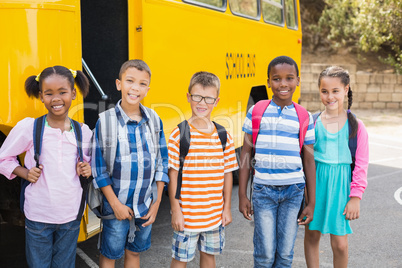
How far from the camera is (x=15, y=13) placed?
2.65 meters

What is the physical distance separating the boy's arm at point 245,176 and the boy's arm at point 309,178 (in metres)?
0.34

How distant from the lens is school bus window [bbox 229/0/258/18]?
512 cm

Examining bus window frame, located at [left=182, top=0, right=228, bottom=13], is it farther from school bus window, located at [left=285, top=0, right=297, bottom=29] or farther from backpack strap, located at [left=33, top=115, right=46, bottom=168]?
school bus window, located at [left=285, top=0, right=297, bottom=29]

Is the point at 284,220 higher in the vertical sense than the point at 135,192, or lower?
lower

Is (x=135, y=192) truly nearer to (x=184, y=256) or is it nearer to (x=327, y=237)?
(x=184, y=256)

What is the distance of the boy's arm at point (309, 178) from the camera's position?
9.30ft

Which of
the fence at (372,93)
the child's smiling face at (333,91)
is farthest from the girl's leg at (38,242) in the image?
the fence at (372,93)

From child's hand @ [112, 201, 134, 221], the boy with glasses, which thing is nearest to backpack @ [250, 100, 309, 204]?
the boy with glasses

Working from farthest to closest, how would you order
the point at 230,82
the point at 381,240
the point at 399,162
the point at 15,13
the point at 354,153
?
the point at 399,162 → the point at 230,82 → the point at 381,240 → the point at 354,153 → the point at 15,13

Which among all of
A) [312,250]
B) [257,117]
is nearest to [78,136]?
[257,117]

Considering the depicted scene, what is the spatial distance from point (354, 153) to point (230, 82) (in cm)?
240

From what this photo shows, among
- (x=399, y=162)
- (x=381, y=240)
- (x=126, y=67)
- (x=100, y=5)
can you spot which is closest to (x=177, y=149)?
(x=126, y=67)

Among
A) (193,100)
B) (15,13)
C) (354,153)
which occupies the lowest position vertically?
(354,153)

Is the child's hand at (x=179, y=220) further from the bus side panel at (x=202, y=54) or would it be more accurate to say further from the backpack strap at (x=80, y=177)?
the bus side panel at (x=202, y=54)
